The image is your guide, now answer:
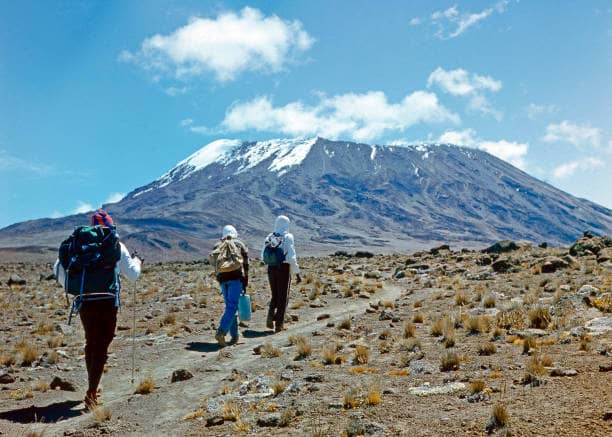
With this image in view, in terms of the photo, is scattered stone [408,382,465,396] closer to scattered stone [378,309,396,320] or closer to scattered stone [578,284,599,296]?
scattered stone [378,309,396,320]

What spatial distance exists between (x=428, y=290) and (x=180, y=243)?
163m

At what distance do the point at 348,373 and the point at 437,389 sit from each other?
1298 mm

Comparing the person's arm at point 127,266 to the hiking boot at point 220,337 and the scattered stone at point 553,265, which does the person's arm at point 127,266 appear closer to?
the hiking boot at point 220,337

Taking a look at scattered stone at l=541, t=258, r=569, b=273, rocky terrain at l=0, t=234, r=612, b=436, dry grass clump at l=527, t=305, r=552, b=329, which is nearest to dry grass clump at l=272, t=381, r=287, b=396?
rocky terrain at l=0, t=234, r=612, b=436

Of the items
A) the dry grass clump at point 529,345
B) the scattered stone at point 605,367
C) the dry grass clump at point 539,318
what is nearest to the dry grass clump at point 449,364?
the dry grass clump at point 529,345

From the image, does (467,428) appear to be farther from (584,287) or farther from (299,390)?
(584,287)

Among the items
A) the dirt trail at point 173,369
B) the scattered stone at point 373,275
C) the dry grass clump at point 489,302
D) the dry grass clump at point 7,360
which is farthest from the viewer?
the scattered stone at point 373,275

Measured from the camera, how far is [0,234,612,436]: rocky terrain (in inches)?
171

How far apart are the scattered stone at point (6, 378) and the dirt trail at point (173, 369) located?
124 centimetres

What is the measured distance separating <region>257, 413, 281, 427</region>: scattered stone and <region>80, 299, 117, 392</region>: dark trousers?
2.36 meters

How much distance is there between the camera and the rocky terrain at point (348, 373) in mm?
4344

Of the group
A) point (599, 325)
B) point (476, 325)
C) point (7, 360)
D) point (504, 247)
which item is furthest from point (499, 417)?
point (504, 247)

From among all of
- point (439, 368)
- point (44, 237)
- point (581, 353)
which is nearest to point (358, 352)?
point (439, 368)

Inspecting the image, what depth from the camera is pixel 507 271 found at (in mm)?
17188
